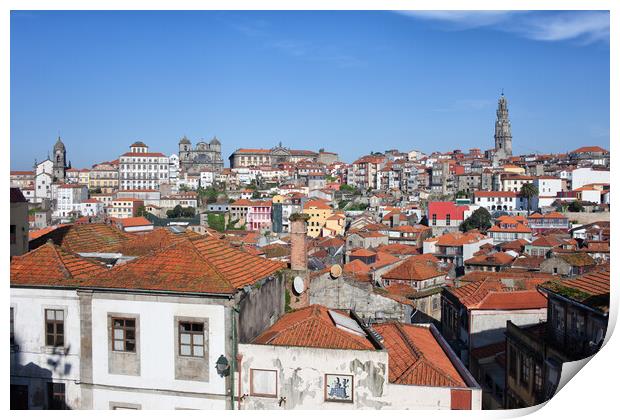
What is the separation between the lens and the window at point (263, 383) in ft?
23.7

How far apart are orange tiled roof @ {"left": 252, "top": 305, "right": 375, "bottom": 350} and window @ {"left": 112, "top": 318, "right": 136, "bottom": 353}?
4.58ft

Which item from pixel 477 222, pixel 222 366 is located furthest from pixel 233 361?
pixel 477 222

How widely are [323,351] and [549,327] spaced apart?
3446 millimetres

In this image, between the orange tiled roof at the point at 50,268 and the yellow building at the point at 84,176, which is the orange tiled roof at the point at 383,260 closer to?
the orange tiled roof at the point at 50,268

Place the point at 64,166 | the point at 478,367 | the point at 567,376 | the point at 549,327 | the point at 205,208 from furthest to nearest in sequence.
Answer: the point at 64,166, the point at 205,208, the point at 478,367, the point at 549,327, the point at 567,376

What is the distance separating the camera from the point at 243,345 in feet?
23.5

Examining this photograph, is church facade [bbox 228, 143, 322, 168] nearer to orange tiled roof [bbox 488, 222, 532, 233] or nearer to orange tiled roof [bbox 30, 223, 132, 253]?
orange tiled roof [bbox 488, 222, 532, 233]

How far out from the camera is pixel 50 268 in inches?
305

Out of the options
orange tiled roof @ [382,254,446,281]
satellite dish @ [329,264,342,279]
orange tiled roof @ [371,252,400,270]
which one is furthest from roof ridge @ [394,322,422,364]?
orange tiled roof @ [371,252,400,270]

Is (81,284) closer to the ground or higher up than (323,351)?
higher up

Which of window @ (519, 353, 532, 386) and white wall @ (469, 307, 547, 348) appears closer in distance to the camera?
window @ (519, 353, 532, 386)

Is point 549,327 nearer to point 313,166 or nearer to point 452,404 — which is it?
point 452,404

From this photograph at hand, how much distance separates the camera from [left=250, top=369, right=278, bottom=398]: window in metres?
7.21
